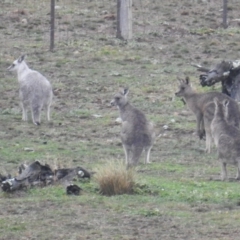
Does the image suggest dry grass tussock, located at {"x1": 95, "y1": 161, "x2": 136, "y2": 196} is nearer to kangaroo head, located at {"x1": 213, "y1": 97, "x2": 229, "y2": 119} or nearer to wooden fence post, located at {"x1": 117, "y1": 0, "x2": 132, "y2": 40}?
kangaroo head, located at {"x1": 213, "y1": 97, "x2": 229, "y2": 119}

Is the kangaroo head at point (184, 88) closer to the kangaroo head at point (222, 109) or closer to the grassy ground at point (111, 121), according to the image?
the grassy ground at point (111, 121)

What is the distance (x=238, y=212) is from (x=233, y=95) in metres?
8.41

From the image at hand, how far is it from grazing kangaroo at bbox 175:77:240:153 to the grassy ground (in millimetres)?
299

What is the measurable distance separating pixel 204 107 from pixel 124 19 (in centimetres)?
980

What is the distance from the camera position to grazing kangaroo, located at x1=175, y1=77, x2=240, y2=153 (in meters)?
15.1

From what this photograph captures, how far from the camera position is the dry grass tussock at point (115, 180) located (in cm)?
1148

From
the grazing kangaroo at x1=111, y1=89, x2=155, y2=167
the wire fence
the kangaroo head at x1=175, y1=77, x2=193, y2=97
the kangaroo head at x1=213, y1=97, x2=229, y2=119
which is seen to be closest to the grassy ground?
the wire fence

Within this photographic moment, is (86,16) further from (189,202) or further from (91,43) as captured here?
(189,202)

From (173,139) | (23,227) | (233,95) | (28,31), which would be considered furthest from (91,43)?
(23,227)

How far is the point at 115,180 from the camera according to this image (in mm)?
11500

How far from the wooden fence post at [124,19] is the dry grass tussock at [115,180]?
1392cm

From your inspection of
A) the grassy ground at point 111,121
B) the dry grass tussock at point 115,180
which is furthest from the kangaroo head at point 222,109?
the dry grass tussock at point 115,180

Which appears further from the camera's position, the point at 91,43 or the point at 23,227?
the point at 91,43

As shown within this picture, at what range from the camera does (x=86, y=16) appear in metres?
28.8
